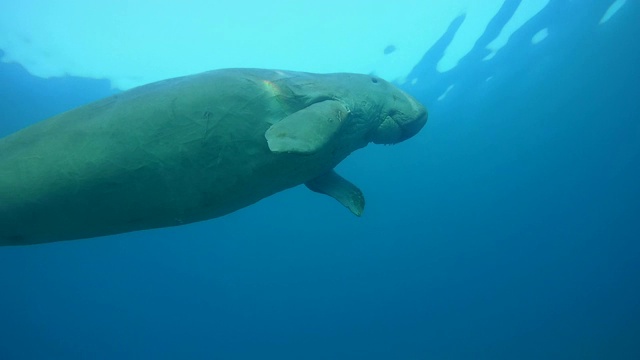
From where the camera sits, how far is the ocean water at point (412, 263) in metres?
39.0

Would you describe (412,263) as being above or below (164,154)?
above

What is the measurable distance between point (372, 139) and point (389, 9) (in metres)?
16.5

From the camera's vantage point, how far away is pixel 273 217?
52.1 metres

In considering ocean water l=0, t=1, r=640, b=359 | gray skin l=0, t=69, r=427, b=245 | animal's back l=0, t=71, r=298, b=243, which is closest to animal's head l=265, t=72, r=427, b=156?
gray skin l=0, t=69, r=427, b=245

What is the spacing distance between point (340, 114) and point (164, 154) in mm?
1758

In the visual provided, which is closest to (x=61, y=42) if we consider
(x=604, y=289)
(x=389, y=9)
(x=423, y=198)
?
(x=389, y=9)

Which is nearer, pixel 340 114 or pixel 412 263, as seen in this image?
pixel 340 114

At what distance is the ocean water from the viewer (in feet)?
128

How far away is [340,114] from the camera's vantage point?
13.1 feet

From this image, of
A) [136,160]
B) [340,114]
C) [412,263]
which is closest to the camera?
[136,160]

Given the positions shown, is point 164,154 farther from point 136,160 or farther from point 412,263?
point 412,263

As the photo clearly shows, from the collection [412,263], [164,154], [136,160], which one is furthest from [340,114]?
[412,263]

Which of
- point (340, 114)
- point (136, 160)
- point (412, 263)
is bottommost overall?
point (136, 160)

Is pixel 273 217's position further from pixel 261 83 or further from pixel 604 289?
pixel 261 83
